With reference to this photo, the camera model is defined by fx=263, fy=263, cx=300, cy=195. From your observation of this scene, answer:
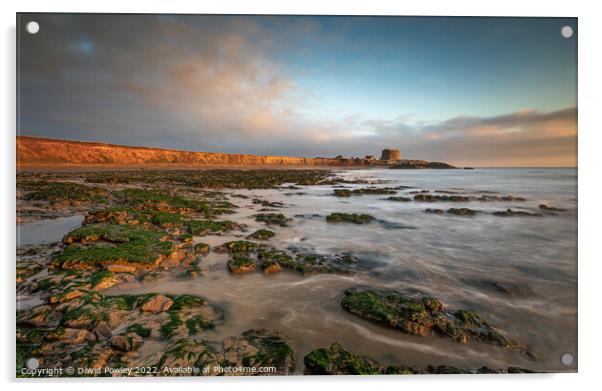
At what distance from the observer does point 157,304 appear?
127 inches

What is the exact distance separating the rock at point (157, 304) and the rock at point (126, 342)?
20.0 inches

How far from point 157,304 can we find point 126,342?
0.68m

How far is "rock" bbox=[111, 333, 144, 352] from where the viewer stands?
100 inches

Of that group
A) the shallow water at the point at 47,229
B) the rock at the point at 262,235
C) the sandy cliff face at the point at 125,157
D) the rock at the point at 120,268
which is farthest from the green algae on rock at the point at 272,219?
the sandy cliff face at the point at 125,157

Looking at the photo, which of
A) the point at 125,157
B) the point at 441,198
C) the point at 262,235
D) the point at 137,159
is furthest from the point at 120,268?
the point at 137,159

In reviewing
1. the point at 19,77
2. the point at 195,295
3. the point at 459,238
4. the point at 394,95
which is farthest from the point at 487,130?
the point at 19,77

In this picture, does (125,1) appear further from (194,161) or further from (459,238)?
(194,161)

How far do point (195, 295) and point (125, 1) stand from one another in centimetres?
419

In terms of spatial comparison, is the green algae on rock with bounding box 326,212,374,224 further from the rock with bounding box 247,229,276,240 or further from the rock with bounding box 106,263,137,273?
the rock with bounding box 106,263,137,273

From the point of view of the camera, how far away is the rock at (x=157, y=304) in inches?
124

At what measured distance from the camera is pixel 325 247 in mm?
5898

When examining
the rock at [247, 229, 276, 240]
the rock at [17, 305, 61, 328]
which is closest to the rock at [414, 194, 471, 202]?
the rock at [247, 229, 276, 240]

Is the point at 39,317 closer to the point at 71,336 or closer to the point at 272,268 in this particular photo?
the point at 71,336

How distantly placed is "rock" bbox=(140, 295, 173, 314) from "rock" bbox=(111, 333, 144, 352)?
1.67 ft
